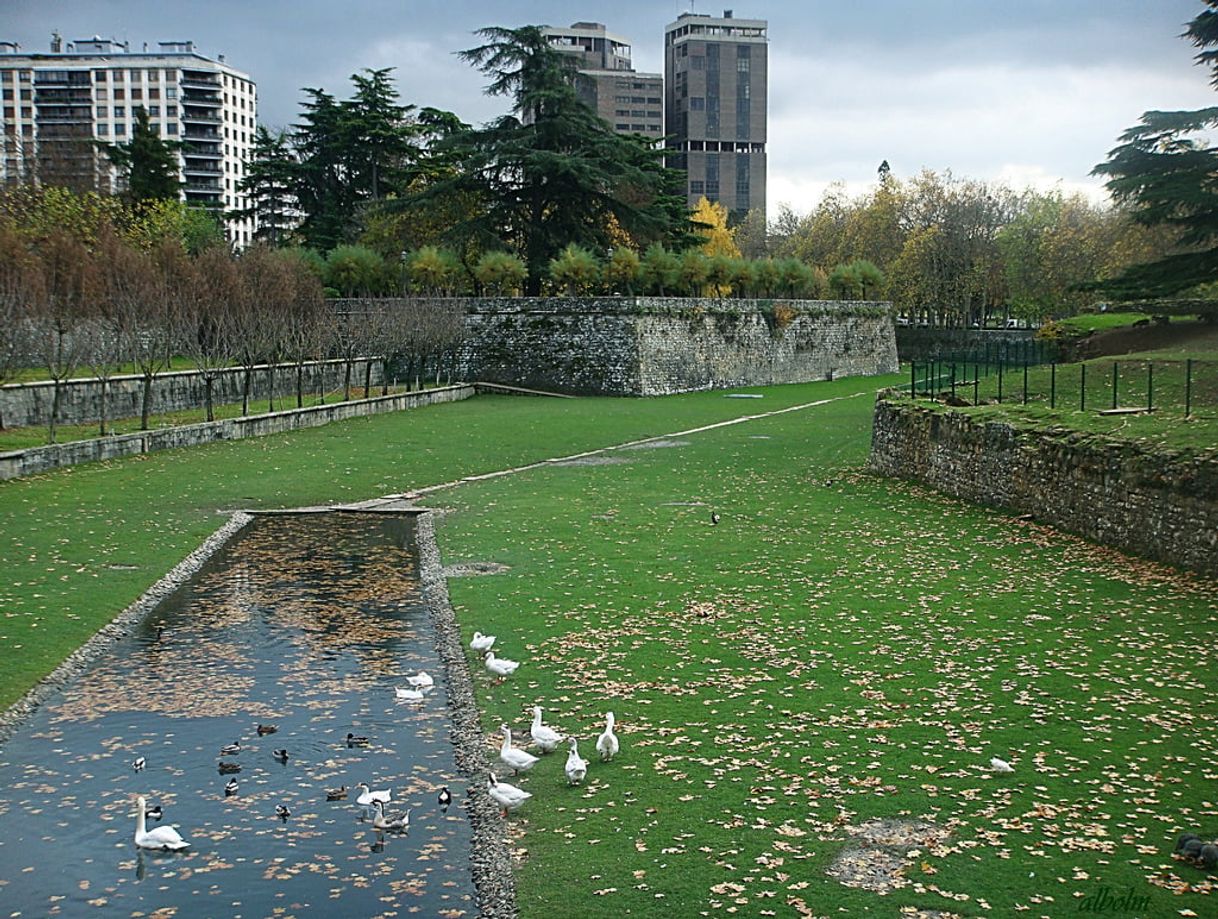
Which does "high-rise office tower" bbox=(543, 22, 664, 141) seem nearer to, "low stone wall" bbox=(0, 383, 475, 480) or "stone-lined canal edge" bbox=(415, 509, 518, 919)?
"low stone wall" bbox=(0, 383, 475, 480)

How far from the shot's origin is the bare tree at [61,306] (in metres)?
32.9

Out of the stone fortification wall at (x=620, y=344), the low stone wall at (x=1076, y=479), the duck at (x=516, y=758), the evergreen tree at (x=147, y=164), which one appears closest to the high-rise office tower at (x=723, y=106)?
the evergreen tree at (x=147, y=164)

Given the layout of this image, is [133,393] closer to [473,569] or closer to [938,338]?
[473,569]

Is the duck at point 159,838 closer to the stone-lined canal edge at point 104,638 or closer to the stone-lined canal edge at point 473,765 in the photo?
the stone-lined canal edge at point 473,765

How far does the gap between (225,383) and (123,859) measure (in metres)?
40.7

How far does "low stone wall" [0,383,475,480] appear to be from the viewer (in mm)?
28797

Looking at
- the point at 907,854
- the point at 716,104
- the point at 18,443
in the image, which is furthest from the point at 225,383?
the point at 716,104

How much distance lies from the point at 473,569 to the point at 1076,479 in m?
10.4

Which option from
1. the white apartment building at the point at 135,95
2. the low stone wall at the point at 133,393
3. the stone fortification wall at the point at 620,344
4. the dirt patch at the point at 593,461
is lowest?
the dirt patch at the point at 593,461

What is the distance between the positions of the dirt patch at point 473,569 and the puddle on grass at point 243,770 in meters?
1.28

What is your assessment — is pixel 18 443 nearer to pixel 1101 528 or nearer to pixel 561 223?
pixel 1101 528

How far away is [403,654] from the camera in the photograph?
14.6 m

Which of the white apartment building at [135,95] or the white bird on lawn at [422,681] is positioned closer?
the white bird on lawn at [422,681]

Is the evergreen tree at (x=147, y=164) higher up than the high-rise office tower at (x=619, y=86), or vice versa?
the high-rise office tower at (x=619, y=86)
